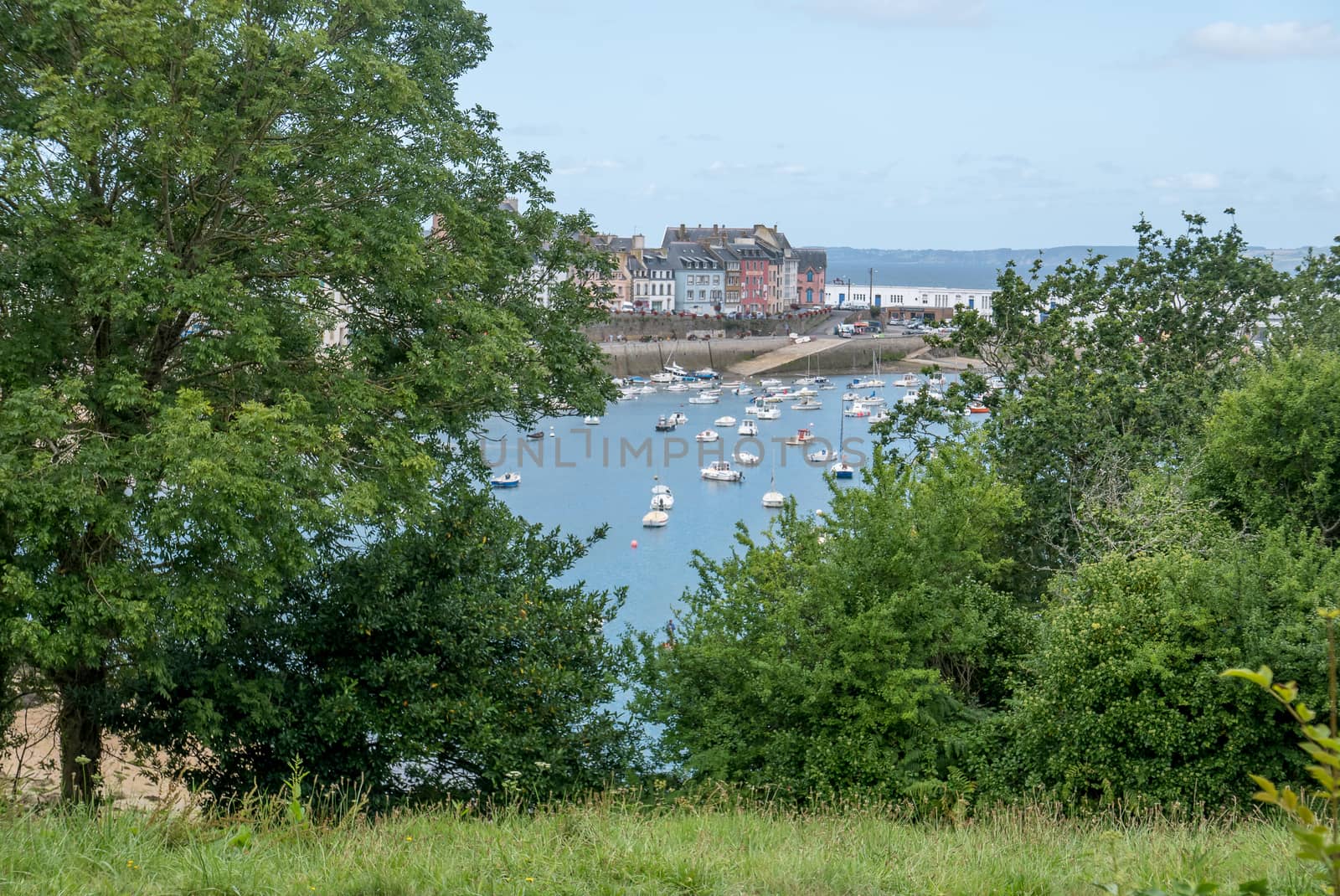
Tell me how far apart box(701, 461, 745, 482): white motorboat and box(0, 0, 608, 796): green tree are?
4190 centimetres

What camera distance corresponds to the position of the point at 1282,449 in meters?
12.5

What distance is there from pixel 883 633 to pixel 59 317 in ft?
24.1

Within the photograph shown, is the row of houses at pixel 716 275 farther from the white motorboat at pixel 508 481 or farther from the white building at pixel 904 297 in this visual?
the white motorboat at pixel 508 481

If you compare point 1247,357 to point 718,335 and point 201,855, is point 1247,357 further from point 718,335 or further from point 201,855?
point 718,335

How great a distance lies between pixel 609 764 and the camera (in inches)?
427

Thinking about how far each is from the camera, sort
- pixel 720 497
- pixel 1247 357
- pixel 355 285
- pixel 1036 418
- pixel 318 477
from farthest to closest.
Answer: pixel 720 497 < pixel 1247 357 < pixel 1036 418 < pixel 355 285 < pixel 318 477

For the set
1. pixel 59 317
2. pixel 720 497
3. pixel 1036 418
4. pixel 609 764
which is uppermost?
pixel 59 317

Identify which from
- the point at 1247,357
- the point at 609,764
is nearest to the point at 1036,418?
the point at 1247,357

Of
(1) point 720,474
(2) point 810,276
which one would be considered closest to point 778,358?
(1) point 720,474

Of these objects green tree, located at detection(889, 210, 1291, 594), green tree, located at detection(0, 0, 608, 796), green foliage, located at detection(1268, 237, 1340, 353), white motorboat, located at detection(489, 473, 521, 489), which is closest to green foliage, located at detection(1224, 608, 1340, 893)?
green tree, located at detection(0, 0, 608, 796)

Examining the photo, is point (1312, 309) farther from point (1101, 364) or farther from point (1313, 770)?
point (1313, 770)

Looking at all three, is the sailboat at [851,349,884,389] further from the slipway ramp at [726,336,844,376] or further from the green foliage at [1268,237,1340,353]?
the green foliage at [1268,237,1340,353]

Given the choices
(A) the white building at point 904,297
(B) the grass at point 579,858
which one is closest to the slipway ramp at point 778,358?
(A) the white building at point 904,297

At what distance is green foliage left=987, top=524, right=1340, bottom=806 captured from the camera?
9094mm
